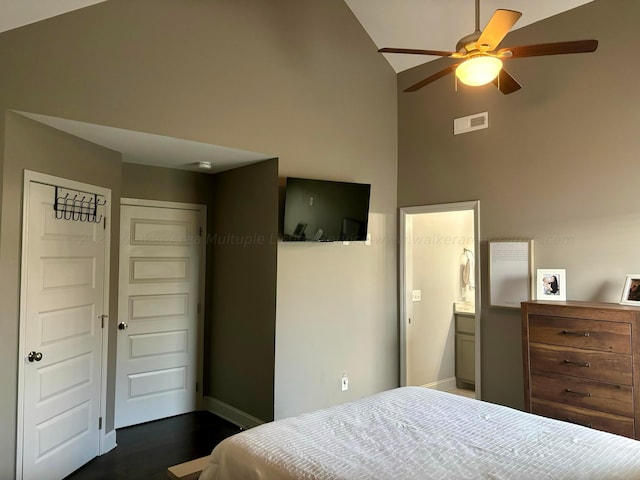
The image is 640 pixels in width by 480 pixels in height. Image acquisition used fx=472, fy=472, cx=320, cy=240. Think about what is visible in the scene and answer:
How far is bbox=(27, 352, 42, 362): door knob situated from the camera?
298 centimetres

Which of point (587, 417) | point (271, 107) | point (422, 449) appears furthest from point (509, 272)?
point (271, 107)

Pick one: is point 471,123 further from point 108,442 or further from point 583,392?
point 108,442

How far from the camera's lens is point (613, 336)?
9.84 feet

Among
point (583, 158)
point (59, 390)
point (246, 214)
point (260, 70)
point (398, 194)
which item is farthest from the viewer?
point (398, 194)

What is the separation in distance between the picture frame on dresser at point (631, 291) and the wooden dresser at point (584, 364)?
185 millimetres

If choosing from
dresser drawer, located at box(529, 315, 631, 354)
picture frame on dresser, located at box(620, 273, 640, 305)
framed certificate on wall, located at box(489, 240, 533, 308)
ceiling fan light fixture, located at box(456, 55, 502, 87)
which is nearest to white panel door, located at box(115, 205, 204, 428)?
framed certificate on wall, located at box(489, 240, 533, 308)

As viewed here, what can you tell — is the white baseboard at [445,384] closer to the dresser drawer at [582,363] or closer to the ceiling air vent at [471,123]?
the dresser drawer at [582,363]

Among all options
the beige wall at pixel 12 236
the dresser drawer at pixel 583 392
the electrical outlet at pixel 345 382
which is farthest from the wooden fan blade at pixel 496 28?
the electrical outlet at pixel 345 382

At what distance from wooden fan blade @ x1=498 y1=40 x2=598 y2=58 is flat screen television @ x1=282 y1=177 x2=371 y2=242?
74.8 inches

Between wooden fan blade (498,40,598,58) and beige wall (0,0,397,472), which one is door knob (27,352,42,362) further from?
wooden fan blade (498,40,598,58)

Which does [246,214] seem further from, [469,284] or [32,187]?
[469,284]

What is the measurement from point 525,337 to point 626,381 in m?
0.65

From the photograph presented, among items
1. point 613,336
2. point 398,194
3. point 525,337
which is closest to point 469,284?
point 398,194

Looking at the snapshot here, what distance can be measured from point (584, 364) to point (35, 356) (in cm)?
356
